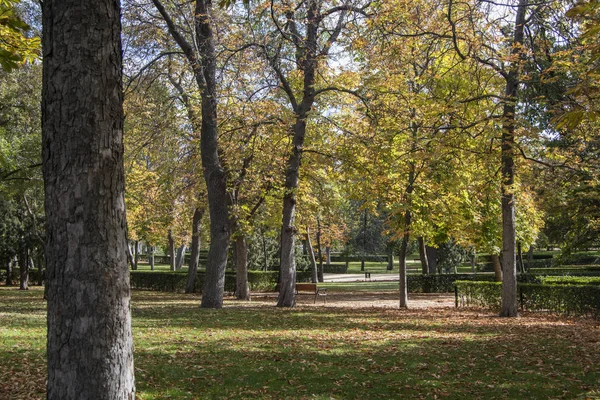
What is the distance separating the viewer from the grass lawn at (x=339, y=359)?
636cm

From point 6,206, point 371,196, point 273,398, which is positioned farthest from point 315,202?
point 273,398

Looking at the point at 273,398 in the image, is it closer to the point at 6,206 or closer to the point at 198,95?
the point at 198,95

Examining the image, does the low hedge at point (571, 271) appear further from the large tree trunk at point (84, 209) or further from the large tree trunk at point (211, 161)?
the large tree trunk at point (84, 209)

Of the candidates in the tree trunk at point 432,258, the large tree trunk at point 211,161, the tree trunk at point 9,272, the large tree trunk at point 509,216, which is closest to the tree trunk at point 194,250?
the large tree trunk at point 211,161

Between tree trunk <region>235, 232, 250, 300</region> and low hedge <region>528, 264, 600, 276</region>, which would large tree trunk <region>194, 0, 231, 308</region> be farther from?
low hedge <region>528, 264, 600, 276</region>

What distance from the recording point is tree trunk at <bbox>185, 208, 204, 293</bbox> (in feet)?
85.4

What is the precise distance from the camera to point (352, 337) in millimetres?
10648

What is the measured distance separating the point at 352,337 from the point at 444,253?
32.2m

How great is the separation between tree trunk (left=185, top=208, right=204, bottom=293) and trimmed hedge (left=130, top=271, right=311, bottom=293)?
1128 millimetres

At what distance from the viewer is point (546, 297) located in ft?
55.6

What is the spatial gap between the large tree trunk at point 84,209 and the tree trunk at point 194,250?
71.5 ft

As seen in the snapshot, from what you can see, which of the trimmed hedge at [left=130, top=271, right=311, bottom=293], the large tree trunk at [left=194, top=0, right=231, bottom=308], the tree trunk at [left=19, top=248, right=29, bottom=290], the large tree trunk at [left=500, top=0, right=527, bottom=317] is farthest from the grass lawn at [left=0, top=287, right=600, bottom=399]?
the tree trunk at [left=19, top=248, right=29, bottom=290]

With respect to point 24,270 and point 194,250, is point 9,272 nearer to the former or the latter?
point 24,270

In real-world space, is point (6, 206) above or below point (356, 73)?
below
